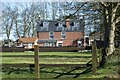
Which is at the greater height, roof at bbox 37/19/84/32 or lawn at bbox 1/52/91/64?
roof at bbox 37/19/84/32

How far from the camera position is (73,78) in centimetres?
595

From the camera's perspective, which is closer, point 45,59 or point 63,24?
point 45,59

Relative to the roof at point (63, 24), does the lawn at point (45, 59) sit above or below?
below

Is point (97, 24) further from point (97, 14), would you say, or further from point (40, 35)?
point (40, 35)

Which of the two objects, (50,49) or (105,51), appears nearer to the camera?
(50,49)

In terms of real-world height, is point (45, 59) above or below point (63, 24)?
below

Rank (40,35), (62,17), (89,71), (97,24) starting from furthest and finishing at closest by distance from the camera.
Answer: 1. (40,35)
2. (97,24)
3. (62,17)
4. (89,71)

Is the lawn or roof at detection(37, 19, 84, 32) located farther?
roof at detection(37, 19, 84, 32)

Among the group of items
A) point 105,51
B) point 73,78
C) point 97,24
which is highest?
point 97,24

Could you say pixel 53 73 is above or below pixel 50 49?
below

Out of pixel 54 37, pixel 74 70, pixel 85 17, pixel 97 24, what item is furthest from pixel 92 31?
pixel 54 37

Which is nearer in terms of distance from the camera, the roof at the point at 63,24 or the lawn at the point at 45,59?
the lawn at the point at 45,59

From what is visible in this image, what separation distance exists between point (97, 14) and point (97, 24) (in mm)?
1864

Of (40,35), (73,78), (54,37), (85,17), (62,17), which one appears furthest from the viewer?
(54,37)
